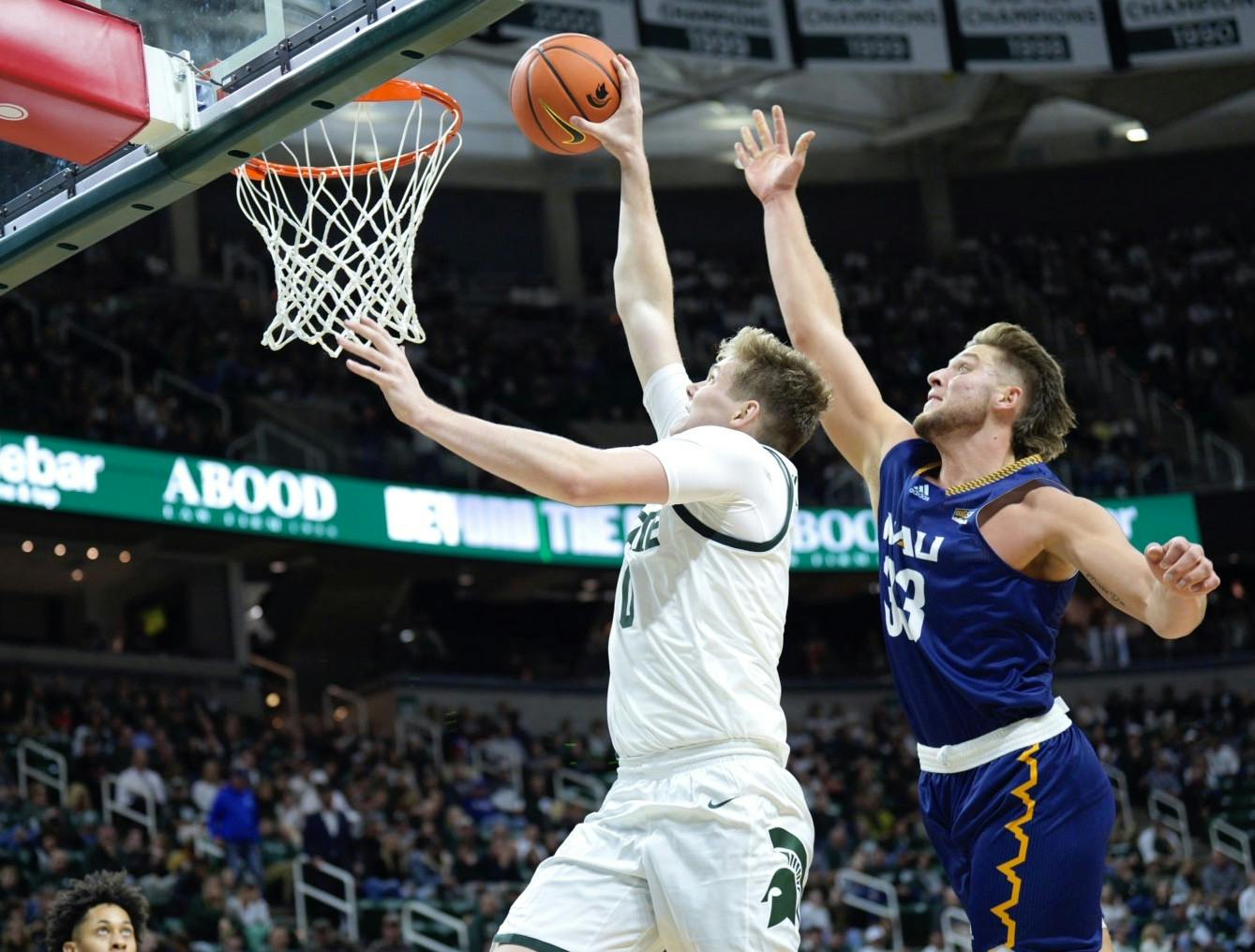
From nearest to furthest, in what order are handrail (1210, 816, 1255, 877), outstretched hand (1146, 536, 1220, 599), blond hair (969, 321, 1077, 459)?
outstretched hand (1146, 536, 1220, 599) → blond hair (969, 321, 1077, 459) → handrail (1210, 816, 1255, 877)

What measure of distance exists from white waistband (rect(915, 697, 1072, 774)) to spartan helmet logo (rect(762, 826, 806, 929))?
0.37 m

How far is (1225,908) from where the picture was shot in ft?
53.8

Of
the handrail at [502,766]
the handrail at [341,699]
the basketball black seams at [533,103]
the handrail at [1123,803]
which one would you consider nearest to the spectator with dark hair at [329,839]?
the handrail at [502,766]

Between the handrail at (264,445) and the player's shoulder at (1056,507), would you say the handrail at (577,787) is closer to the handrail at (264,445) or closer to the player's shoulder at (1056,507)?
the handrail at (264,445)

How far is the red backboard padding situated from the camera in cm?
512

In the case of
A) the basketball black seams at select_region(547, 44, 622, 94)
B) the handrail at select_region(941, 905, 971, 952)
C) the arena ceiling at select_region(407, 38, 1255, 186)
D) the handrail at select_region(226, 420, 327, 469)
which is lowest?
the handrail at select_region(941, 905, 971, 952)

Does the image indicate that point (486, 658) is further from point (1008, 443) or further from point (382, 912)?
point (1008, 443)

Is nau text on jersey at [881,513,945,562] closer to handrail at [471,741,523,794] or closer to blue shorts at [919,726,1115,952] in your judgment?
blue shorts at [919,726,1115,952]

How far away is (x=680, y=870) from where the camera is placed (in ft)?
13.0

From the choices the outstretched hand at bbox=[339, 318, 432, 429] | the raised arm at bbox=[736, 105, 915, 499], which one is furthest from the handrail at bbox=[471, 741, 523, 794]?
the outstretched hand at bbox=[339, 318, 432, 429]

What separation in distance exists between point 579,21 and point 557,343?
305 inches

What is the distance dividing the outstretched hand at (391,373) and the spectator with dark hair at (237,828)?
12349 mm

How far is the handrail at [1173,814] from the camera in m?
19.9

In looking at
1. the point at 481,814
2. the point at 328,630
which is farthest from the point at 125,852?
the point at 328,630
